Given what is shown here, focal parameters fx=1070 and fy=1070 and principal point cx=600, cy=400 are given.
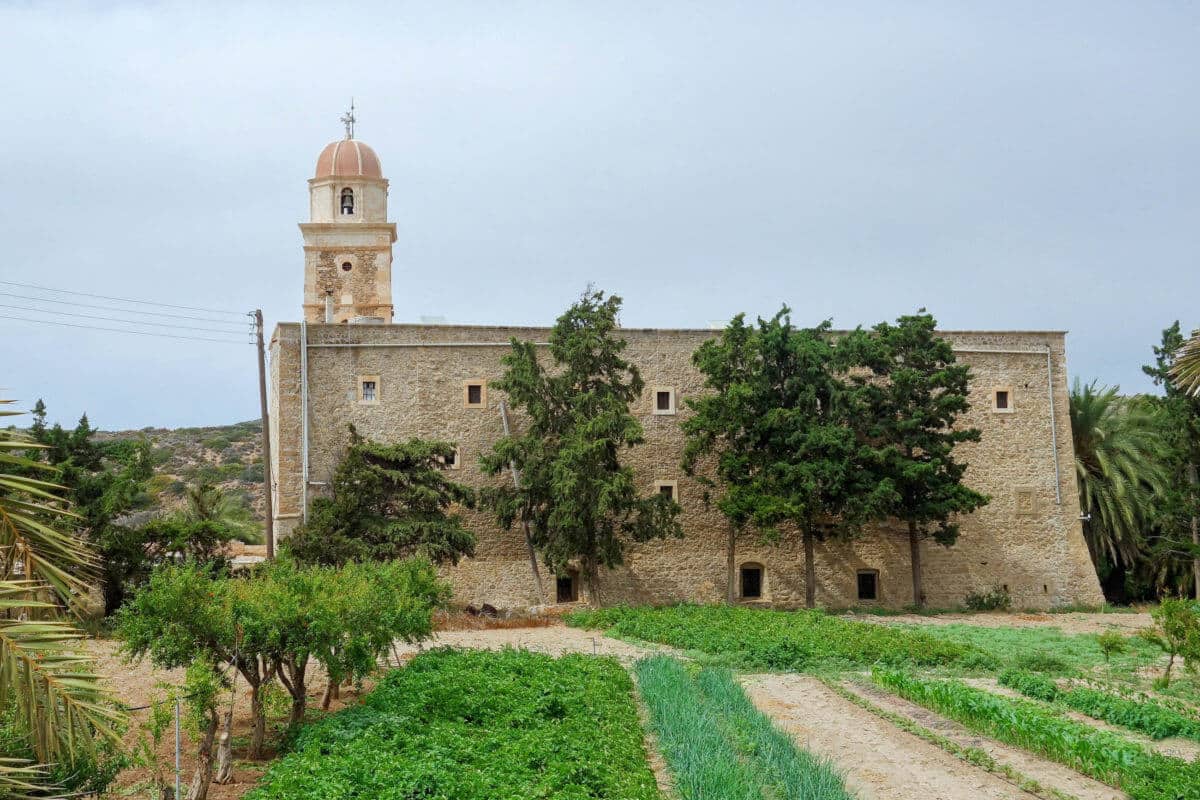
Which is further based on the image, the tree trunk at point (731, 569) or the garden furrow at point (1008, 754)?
the tree trunk at point (731, 569)

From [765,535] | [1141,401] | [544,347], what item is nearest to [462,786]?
[765,535]

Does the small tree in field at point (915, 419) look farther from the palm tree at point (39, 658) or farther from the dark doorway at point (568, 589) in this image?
the palm tree at point (39, 658)

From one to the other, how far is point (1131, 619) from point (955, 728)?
50.8 feet

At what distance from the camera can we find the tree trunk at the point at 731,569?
2597 centimetres

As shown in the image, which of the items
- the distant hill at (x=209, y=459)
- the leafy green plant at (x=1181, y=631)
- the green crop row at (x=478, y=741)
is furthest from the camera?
the distant hill at (x=209, y=459)

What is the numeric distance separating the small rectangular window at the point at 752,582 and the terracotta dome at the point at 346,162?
53.7ft

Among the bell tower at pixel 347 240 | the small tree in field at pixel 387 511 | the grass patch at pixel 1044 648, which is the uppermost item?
the bell tower at pixel 347 240

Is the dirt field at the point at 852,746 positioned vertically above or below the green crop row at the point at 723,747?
below

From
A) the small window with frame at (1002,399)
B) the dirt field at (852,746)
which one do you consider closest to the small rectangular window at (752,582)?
the small window with frame at (1002,399)

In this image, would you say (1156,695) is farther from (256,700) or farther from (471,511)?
(471,511)

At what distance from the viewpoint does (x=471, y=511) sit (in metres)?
26.0

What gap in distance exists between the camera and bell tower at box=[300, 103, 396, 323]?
32.4 metres

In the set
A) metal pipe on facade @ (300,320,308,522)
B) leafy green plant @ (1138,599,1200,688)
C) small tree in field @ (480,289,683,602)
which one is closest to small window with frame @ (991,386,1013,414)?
small tree in field @ (480,289,683,602)

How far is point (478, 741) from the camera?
10.5 metres
